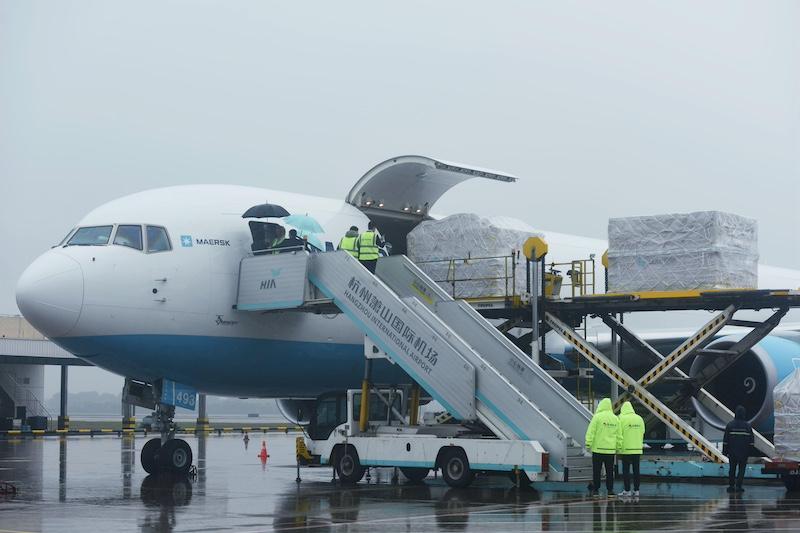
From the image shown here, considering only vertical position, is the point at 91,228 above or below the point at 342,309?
above

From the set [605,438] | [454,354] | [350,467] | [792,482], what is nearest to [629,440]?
[605,438]

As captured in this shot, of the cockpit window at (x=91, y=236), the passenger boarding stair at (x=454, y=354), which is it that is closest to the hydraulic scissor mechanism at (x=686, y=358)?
the passenger boarding stair at (x=454, y=354)

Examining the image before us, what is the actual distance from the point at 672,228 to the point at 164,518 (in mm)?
10294

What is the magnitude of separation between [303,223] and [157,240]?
265 centimetres

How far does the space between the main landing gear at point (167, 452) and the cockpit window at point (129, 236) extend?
116 inches

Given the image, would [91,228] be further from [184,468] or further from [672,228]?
[672,228]

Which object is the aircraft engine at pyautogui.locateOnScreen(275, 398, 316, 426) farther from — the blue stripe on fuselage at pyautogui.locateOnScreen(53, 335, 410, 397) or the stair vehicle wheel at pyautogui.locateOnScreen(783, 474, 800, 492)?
the stair vehicle wheel at pyautogui.locateOnScreen(783, 474, 800, 492)

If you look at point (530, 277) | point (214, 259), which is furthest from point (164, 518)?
point (530, 277)

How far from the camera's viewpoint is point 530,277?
851 inches

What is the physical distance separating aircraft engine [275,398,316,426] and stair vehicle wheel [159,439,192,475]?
5.47m


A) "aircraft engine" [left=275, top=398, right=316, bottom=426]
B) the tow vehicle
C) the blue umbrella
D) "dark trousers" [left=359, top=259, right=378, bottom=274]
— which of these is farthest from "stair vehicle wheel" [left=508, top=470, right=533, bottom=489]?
"aircraft engine" [left=275, top=398, right=316, bottom=426]

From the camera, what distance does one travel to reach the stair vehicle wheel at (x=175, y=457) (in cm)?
2102

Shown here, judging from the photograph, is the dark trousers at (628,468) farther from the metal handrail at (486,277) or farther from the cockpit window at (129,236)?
the cockpit window at (129,236)

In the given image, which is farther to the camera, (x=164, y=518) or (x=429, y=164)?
(x=429, y=164)
